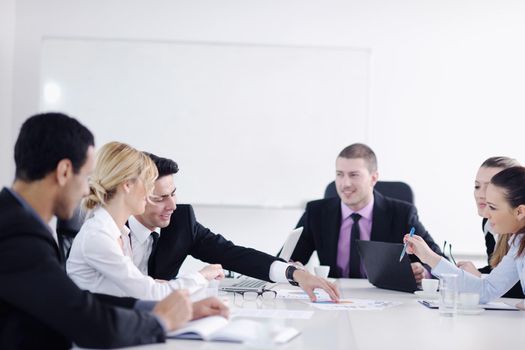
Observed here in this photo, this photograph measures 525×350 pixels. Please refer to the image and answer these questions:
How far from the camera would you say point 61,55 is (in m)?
5.32

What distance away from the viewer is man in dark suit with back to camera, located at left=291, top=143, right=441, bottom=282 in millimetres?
4047

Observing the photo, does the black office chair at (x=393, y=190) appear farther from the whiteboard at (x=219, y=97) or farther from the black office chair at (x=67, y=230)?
the black office chair at (x=67, y=230)

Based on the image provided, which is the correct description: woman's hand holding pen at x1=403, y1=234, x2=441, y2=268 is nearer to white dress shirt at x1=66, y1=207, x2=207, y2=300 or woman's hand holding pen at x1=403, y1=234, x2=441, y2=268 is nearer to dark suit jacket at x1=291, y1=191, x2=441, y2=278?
dark suit jacket at x1=291, y1=191, x2=441, y2=278

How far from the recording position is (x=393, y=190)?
4453 mm

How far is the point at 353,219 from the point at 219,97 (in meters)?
1.69

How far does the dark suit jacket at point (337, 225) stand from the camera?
4.05 m

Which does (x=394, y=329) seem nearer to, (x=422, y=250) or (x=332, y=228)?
(x=422, y=250)

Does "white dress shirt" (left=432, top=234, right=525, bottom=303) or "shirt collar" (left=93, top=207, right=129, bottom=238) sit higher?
"shirt collar" (left=93, top=207, right=129, bottom=238)

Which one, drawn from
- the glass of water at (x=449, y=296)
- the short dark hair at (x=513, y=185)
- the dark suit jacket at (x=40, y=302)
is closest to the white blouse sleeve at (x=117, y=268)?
the dark suit jacket at (x=40, y=302)

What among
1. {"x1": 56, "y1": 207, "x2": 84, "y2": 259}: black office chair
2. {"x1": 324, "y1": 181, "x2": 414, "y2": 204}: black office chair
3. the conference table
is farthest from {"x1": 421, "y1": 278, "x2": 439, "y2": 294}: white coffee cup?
{"x1": 56, "y1": 207, "x2": 84, "y2": 259}: black office chair

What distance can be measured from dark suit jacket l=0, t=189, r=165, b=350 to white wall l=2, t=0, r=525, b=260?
12.0 feet

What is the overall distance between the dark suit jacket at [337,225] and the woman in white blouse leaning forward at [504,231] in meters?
0.95

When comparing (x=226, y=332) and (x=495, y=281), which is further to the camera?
(x=495, y=281)

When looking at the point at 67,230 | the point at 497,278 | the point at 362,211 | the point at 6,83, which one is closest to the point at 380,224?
the point at 362,211
